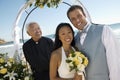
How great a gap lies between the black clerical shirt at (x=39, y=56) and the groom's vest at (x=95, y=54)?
164 centimetres

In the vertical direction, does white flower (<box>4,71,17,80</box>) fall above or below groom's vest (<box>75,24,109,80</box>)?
below

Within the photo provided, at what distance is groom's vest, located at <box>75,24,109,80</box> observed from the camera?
323 cm

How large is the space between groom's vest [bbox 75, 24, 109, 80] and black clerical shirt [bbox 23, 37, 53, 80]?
1.64 m

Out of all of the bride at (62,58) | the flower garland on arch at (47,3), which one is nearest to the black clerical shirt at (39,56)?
the flower garland on arch at (47,3)

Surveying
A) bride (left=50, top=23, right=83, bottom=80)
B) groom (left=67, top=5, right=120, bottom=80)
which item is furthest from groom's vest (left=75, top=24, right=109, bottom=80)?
bride (left=50, top=23, right=83, bottom=80)

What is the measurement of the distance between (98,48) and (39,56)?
1.81 m

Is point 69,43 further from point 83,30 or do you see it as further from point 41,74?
point 41,74

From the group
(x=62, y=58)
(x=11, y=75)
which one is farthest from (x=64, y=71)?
(x=11, y=75)

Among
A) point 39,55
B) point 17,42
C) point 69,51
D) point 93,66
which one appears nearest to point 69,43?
point 69,51

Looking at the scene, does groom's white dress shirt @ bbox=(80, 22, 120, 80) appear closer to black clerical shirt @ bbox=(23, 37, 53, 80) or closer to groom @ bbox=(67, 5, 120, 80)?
groom @ bbox=(67, 5, 120, 80)

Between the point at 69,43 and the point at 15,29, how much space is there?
2494mm

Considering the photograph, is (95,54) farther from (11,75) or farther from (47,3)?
(47,3)

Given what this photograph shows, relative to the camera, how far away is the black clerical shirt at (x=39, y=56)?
16.0 feet

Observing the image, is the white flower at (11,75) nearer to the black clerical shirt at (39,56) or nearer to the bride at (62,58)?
the black clerical shirt at (39,56)
